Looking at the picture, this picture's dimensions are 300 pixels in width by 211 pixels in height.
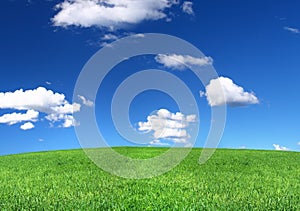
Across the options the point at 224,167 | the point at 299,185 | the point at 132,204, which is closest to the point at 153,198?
the point at 132,204

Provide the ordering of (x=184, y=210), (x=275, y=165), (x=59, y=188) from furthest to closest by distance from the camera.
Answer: (x=275, y=165), (x=59, y=188), (x=184, y=210)

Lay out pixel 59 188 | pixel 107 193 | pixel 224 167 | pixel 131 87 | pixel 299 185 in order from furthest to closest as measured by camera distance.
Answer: pixel 224 167, pixel 131 87, pixel 299 185, pixel 59 188, pixel 107 193

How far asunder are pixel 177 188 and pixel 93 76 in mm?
6377

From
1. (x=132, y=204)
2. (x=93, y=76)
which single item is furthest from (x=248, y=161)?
(x=132, y=204)

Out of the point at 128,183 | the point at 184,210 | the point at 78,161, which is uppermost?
the point at 78,161

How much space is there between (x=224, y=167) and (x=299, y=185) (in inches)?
335

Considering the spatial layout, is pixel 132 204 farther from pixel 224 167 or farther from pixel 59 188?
pixel 224 167

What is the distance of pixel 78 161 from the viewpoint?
106ft

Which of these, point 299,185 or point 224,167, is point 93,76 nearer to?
point 299,185

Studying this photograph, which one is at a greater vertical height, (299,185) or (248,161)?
(248,161)

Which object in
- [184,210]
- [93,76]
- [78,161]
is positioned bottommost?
[184,210]

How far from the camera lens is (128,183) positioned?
19.2 meters

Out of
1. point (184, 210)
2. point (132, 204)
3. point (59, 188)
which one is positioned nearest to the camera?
point (184, 210)

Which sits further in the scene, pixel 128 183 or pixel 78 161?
pixel 78 161
